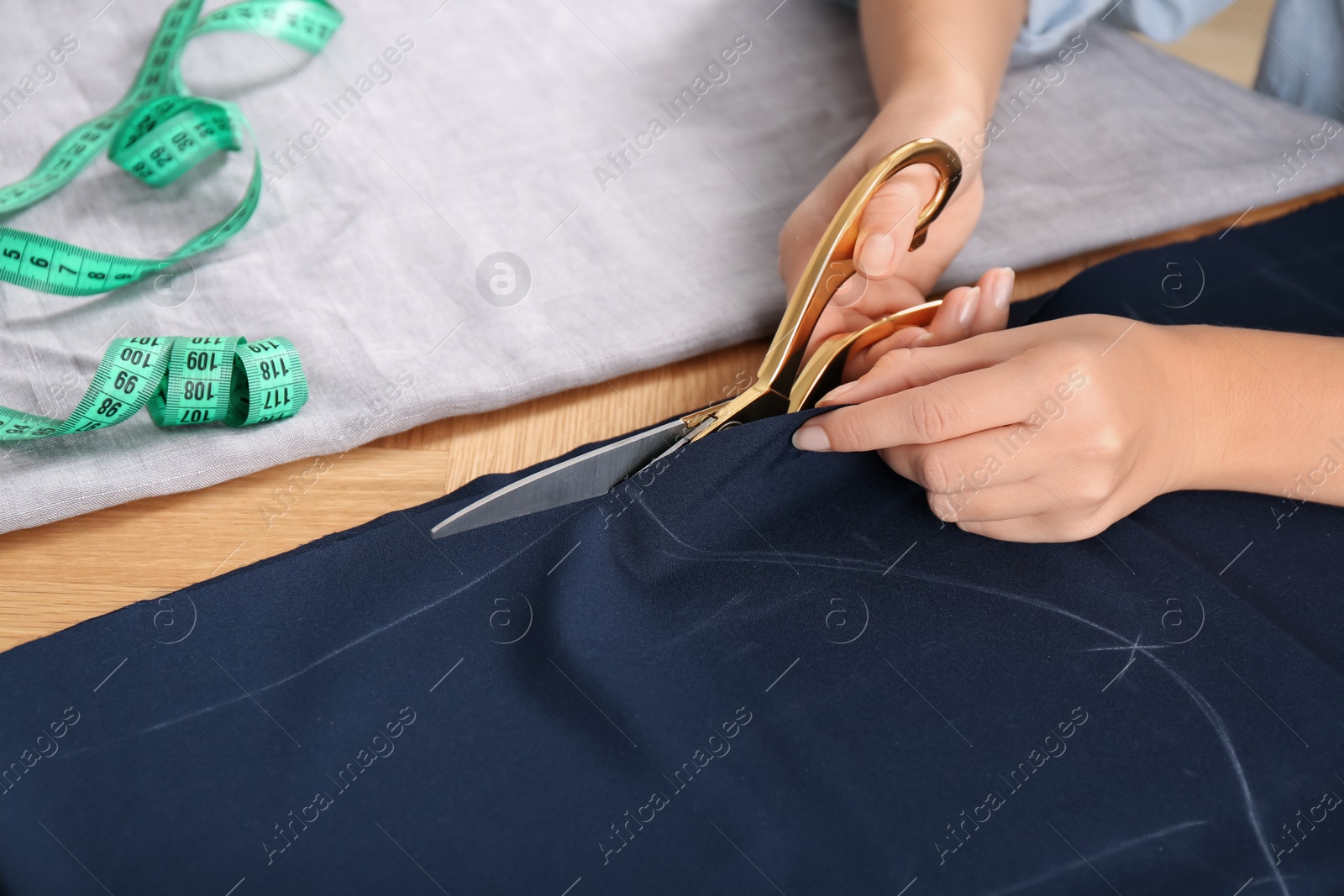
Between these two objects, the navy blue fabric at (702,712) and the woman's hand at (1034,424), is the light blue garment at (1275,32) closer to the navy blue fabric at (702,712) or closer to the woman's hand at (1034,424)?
the woman's hand at (1034,424)

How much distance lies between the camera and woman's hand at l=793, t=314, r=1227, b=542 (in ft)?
2.56

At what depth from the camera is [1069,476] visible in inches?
31.5

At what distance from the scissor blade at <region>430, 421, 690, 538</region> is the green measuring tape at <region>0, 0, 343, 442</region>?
0.93 ft

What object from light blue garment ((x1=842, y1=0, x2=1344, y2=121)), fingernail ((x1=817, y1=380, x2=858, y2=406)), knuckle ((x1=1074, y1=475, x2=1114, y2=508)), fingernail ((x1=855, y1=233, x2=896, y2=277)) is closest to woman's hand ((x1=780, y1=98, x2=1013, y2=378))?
fingernail ((x1=855, y1=233, x2=896, y2=277))

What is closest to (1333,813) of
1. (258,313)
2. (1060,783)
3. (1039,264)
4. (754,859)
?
(1060,783)

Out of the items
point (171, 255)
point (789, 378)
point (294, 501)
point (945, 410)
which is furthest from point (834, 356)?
point (171, 255)

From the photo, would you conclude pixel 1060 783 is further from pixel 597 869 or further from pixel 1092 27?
pixel 1092 27

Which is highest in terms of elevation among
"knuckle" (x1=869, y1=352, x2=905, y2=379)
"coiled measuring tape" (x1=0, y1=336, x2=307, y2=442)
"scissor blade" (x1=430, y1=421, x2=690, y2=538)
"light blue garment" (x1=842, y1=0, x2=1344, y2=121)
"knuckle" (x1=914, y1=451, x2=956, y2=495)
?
"coiled measuring tape" (x1=0, y1=336, x2=307, y2=442)

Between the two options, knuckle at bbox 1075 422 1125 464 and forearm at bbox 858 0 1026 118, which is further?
forearm at bbox 858 0 1026 118

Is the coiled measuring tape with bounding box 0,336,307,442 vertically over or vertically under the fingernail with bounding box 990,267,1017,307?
over

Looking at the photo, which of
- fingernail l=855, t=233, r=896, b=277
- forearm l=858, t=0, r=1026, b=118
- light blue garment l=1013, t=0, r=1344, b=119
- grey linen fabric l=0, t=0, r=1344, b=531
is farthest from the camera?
light blue garment l=1013, t=0, r=1344, b=119

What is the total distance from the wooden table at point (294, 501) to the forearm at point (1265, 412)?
1.45 ft

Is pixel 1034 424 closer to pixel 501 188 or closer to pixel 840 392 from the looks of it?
pixel 840 392

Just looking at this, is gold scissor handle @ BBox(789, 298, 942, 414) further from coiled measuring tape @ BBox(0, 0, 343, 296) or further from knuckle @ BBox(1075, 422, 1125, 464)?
coiled measuring tape @ BBox(0, 0, 343, 296)
